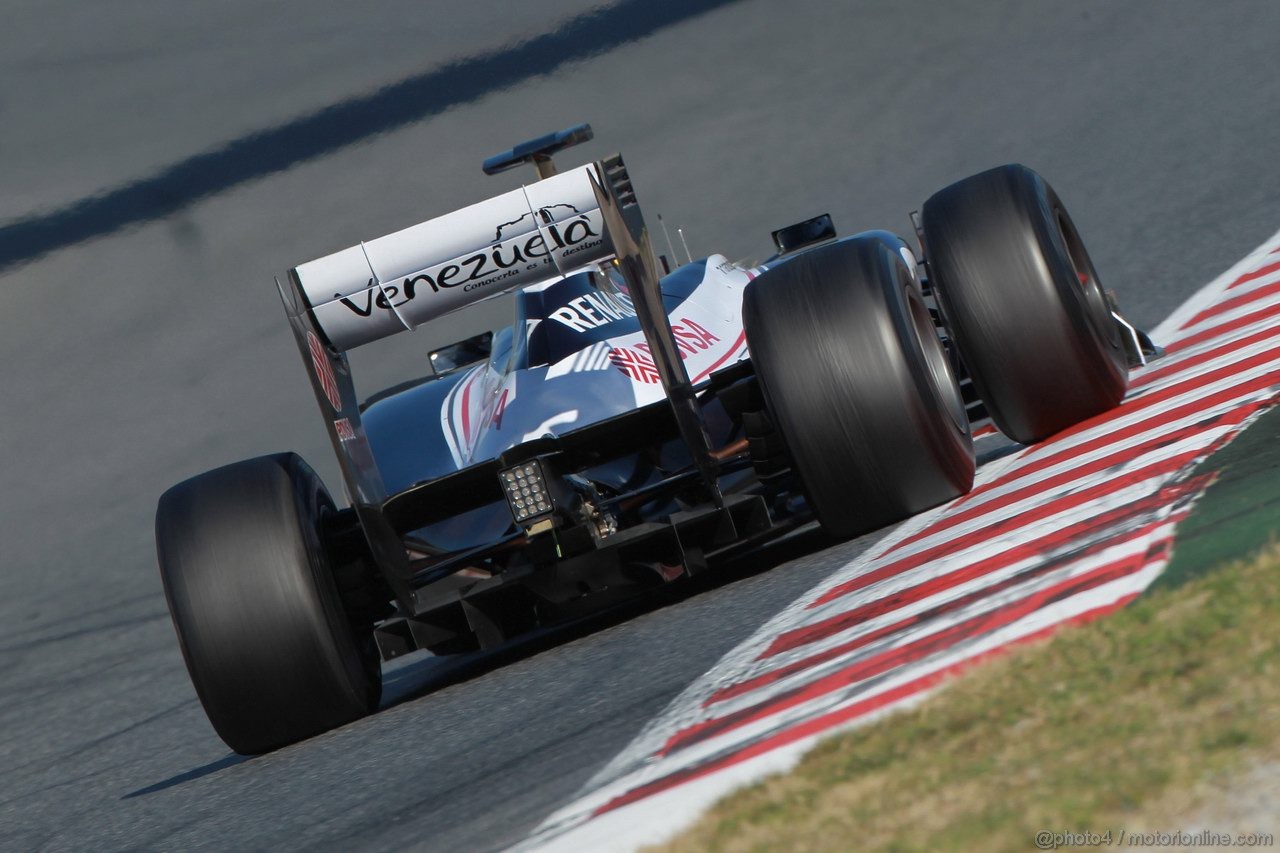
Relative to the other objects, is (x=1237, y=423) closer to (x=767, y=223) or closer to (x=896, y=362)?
(x=896, y=362)

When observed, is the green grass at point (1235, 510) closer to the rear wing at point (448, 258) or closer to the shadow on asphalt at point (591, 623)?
the shadow on asphalt at point (591, 623)

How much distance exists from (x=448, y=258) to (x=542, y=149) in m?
1.61

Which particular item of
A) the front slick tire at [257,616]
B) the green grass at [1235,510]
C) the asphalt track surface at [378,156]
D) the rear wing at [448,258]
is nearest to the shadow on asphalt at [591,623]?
the front slick tire at [257,616]

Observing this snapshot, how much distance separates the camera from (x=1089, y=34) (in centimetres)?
1477

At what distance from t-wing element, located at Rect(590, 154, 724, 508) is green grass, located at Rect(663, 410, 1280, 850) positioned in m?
2.04

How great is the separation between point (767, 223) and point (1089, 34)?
347cm

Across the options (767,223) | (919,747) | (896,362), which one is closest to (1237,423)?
(896,362)

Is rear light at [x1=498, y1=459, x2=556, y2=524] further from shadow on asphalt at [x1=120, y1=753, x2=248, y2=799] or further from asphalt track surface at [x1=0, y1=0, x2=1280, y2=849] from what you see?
asphalt track surface at [x1=0, y1=0, x2=1280, y2=849]

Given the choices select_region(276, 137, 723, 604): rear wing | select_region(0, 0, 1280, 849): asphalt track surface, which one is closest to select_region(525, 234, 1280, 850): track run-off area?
select_region(276, 137, 723, 604): rear wing

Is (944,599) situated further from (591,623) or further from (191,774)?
(191,774)

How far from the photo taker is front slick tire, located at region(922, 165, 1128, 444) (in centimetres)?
562

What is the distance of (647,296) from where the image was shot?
5.34m

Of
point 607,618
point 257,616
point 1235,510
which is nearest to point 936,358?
point 607,618

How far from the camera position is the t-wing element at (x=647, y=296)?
17.4 ft
